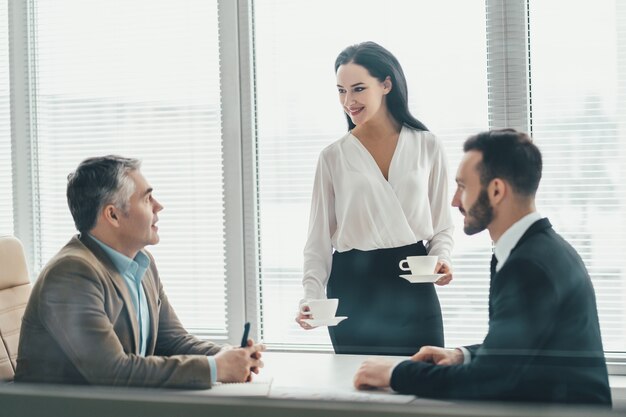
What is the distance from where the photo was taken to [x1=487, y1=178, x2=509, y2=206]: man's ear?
1.05 meters

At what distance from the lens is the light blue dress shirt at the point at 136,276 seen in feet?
4.97

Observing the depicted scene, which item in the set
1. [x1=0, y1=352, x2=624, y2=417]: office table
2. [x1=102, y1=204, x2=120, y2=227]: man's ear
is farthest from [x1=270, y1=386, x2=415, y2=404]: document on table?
[x1=102, y1=204, x2=120, y2=227]: man's ear

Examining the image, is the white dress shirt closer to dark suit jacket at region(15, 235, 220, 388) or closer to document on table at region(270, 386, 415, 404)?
document on table at region(270, 386, 415, 404)

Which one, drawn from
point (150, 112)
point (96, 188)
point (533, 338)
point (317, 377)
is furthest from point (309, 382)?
point (150, 112)

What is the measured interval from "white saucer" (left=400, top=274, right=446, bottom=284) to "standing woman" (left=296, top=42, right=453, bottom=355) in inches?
0.7

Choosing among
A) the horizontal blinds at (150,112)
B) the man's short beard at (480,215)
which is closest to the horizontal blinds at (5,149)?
the horizontal blinds at (150,112)

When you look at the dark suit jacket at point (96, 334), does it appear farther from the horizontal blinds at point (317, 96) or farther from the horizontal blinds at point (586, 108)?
the horizontal blinds at point (586, 108)

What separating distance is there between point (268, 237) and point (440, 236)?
773 millimetres

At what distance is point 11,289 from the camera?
181 cm

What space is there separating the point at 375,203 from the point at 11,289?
3.08 feet

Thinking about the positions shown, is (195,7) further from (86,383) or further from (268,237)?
(86,383)

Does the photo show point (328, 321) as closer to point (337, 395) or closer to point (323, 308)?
point (323, 308)

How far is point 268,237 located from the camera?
7.69 feet

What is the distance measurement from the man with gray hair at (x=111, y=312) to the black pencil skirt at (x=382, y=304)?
361 mm
